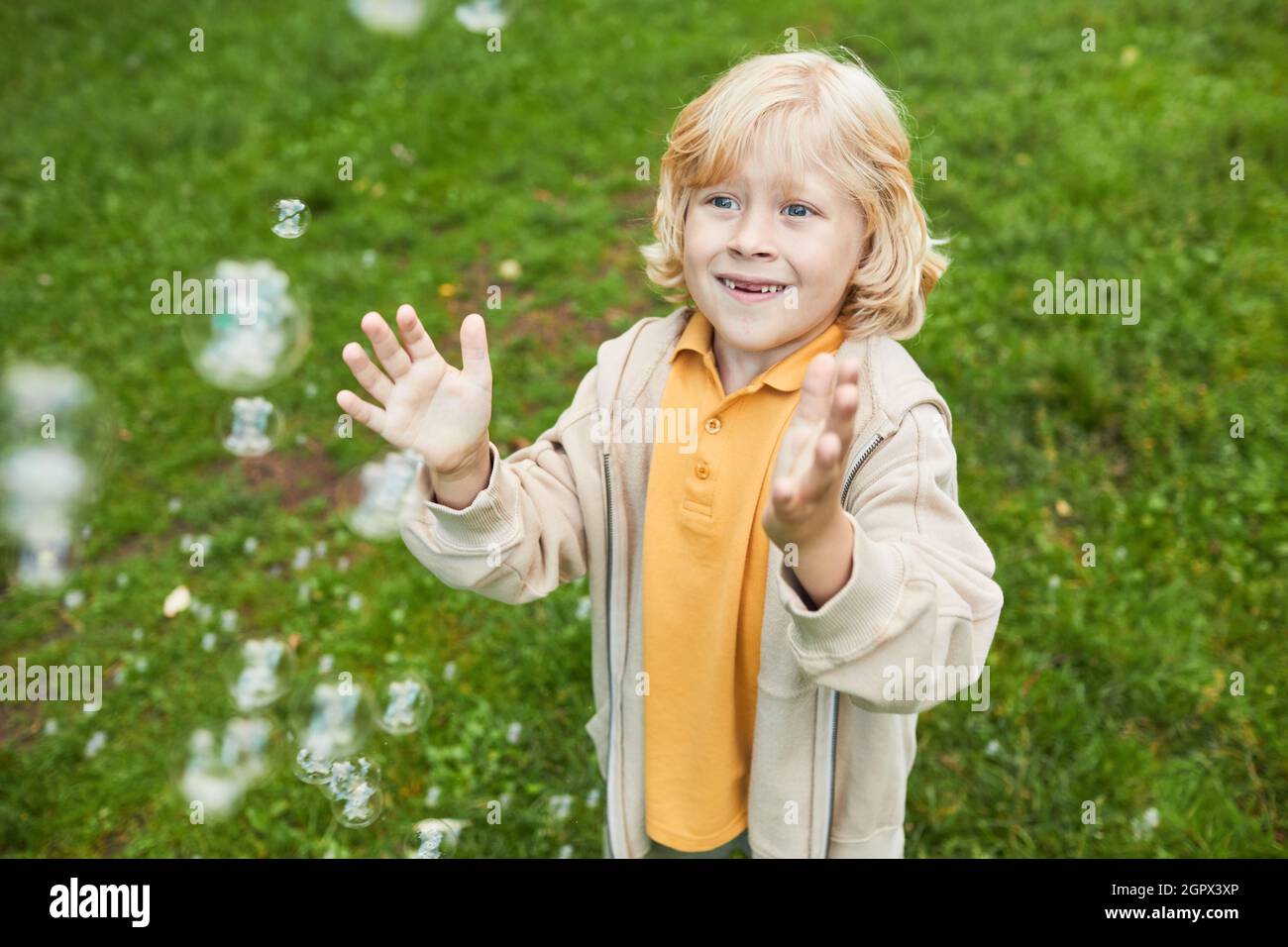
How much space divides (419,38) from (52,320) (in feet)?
10.9

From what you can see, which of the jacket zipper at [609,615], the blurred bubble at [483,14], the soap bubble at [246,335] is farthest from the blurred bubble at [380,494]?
the blurred bubble at [483,14]

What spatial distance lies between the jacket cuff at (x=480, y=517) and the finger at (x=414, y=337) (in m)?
0.19

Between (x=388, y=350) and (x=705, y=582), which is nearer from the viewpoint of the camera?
(x=388, y=350)

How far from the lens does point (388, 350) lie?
5.49ft

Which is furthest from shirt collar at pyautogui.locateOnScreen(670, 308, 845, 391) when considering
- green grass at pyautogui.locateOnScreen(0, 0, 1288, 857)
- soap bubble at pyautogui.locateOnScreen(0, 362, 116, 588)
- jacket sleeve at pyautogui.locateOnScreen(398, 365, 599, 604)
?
soap bubble at pyautogui.locateOnScreen(0, 362, 116, 588)

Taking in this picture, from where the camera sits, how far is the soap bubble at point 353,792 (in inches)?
106

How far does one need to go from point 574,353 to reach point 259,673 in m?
2.06

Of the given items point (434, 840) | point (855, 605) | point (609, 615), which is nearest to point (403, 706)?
point (434, 840)

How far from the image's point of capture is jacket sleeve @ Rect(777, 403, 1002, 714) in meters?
1.41

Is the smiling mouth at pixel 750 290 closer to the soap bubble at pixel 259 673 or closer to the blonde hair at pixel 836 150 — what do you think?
the blonde hair at pixel 836 150

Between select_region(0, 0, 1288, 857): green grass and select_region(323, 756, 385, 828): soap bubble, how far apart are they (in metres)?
0.20

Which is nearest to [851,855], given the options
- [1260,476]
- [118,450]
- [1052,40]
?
[1260,476]

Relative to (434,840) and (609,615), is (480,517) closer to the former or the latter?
(609,615)
